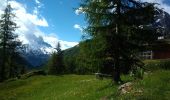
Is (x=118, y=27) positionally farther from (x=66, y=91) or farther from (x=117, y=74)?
(x=66, y=91)

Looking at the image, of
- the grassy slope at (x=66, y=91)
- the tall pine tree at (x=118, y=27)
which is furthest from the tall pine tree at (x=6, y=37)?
the tall pine tree at (x=118, y=27)

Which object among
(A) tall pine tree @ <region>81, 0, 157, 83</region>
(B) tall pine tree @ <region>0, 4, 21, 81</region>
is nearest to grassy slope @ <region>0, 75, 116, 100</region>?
(A) tall pine tree @ <region>81, 0, 157, 83</region>

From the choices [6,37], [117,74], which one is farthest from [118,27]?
[6,37]

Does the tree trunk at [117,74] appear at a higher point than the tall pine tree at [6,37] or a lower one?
lower

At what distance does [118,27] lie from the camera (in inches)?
1066

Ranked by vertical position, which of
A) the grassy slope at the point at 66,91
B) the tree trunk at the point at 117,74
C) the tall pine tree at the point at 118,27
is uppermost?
the tall pine tree at the point at 118,27

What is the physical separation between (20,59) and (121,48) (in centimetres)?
5223

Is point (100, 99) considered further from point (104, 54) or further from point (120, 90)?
point (104, 54)

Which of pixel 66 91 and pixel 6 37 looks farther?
pixel 6 37

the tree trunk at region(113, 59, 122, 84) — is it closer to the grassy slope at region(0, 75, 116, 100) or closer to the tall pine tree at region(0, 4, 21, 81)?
the grassy slope at region(0, 75, 116, 100)

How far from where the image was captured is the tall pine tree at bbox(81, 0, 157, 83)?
87.4 ft

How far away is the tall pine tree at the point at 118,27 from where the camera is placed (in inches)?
1048

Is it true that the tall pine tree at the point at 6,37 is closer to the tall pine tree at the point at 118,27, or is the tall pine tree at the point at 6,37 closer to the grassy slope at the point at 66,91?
the grassy slope at the point at 66,91

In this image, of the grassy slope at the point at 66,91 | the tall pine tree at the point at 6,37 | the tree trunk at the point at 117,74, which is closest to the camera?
the grassy slope at the point at 66,91
